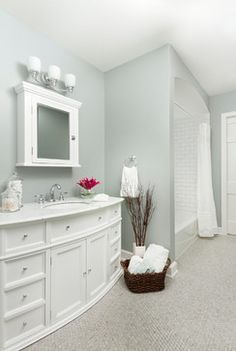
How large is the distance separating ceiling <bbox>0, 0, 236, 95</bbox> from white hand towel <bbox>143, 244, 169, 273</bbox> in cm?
212

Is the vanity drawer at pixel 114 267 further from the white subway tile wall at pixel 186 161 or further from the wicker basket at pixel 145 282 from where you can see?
the white subway tile wall at pixel 186 161

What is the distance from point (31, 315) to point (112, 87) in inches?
97.4

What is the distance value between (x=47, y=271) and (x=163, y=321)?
91cm

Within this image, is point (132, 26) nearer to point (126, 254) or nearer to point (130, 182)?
point (130, 182)

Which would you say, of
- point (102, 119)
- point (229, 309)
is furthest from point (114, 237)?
point (102, 119)

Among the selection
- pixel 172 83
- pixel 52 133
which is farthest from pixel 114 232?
pixel 172 83

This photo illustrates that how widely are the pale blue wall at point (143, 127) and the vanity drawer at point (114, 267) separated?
1.41 feet

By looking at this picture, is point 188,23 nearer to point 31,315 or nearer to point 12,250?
point 12,250

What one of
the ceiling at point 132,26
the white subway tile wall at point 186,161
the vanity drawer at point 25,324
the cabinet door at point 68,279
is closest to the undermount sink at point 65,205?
the cabinet door at point 68,279

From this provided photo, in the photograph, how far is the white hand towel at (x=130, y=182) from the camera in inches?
88.9

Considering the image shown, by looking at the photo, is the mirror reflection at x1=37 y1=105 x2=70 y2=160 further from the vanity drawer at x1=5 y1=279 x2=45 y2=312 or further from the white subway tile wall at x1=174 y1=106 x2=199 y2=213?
the white subway tile wall at x1=174 y1=106 x2=199 y2=213

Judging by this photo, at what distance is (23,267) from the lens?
1.24 metres

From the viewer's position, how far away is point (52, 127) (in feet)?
6.39

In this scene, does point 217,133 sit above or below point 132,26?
below
